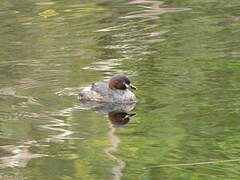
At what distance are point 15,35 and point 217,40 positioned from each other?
4143 millimetres

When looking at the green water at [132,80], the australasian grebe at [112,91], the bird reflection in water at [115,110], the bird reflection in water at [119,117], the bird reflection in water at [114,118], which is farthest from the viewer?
the australasian grebe at [112,91]

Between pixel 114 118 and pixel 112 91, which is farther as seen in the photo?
pixel 112 91

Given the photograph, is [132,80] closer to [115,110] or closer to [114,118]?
[115,110]

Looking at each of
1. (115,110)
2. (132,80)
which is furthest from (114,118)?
(132,80)

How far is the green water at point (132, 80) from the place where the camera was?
9562mm

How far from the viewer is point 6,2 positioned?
68.8 ft

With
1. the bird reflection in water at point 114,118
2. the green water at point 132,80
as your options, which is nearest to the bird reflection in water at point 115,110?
the bird reflection in water at point 114,118

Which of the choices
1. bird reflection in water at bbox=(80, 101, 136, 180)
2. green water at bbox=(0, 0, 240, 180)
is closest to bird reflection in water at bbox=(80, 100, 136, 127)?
bird reflection in water at bbox=(80, 101, 136, 180)

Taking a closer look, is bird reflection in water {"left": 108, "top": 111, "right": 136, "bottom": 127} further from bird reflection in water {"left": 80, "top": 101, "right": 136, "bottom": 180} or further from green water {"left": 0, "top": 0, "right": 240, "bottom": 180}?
green water {"left": 0, "top": 0, "right": 240, "bottom": 180}

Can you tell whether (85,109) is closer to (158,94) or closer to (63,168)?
(158,94)

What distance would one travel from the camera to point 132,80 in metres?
13.3

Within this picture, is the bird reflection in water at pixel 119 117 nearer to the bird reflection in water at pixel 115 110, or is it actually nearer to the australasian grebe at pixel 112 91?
the bird reflection in water at pixel 115 110

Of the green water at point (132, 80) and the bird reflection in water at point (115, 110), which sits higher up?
the green water at point (132, 80)

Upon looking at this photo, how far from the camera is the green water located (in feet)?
31.4
